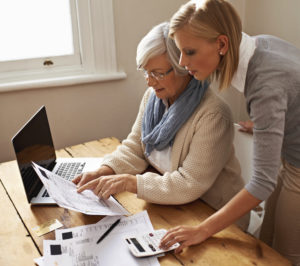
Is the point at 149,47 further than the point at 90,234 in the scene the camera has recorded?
Yes

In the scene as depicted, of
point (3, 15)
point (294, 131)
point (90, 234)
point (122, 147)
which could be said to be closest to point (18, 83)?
point (3, 15)

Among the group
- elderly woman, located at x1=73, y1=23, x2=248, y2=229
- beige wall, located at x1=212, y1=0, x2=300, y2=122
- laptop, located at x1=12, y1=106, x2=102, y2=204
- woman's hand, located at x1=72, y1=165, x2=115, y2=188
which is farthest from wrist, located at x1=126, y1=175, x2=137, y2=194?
beige wall, located at x1=212, y1=0, x2=300, y2=122

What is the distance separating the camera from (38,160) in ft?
4.68

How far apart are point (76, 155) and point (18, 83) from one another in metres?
0.56

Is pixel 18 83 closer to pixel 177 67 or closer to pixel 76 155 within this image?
pixel 76 155

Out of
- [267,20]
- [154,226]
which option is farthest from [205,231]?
[267,20]

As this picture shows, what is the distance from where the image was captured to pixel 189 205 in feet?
4.20

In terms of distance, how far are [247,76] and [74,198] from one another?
0.67m

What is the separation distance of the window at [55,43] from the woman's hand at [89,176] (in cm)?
80

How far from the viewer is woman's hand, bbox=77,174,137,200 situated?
1.26m

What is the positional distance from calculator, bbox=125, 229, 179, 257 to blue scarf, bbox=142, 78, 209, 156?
1.25 ft

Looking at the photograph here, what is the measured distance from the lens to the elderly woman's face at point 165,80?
1.32m

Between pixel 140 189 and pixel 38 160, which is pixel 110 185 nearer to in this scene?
pixel 140 189

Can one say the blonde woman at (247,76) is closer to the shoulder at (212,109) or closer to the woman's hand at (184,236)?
the woman's hand at (184,236)
